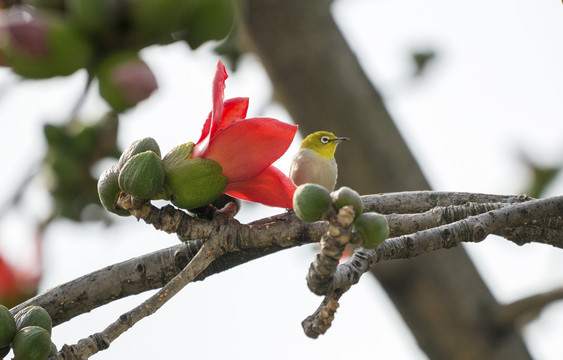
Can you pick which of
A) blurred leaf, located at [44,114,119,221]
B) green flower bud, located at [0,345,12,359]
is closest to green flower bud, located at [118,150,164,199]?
green flower bud, located at [0,345,12,359]

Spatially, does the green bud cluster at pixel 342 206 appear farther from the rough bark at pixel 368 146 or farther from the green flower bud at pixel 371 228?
the rough bark at pixel 368 146

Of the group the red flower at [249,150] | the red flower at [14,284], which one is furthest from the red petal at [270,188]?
the red flower at [14,284]

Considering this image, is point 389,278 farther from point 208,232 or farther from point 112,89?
point 208,232

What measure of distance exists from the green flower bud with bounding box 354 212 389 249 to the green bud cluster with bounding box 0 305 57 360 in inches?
13.7

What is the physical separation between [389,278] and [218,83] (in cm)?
176

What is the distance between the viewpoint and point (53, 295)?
37.1 inches

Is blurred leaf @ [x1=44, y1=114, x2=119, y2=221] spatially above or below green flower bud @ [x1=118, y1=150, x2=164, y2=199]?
above

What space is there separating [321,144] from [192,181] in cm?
52

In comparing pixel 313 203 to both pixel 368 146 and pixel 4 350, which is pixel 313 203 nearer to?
pixel 4 350

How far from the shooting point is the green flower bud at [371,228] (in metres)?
0.70

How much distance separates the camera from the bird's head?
1289 mm

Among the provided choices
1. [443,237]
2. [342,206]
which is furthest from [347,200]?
[443,237]

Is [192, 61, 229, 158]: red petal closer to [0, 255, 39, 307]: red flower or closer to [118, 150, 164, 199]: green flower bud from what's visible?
[118, 150, 164, 199]: green flower bud

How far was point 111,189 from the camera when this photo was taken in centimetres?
88
